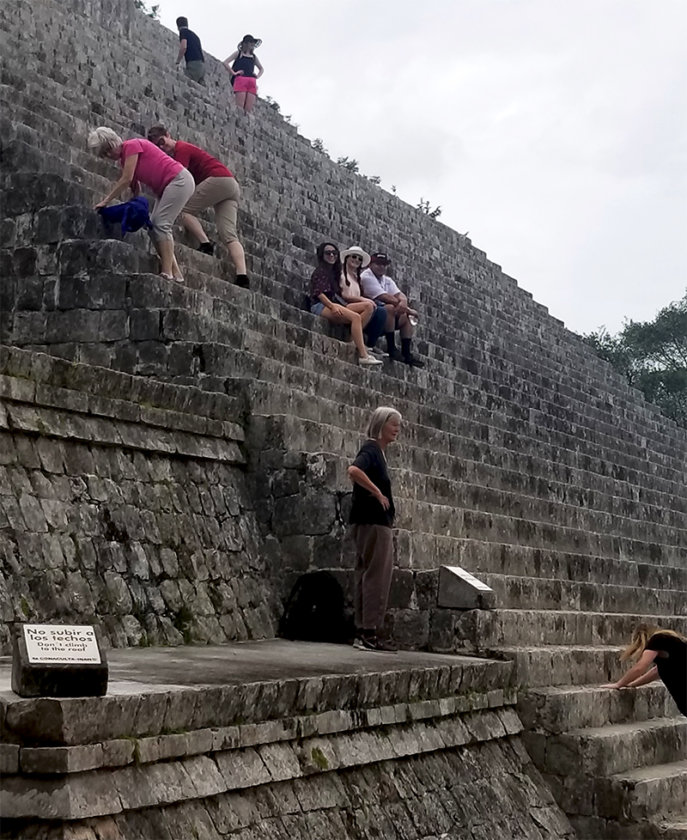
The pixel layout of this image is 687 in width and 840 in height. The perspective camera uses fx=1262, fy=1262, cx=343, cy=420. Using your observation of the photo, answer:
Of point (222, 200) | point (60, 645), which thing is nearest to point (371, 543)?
point (60, 645)

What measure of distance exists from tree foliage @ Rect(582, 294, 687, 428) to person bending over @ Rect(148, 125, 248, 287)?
21236 millimetres

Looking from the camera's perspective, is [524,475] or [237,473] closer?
[237,473]

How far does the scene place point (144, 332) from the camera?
899 centimetres

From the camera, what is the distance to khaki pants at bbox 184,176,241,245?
1125cm

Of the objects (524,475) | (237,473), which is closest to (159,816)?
(237,473)

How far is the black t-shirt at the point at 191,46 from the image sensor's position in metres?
18.9

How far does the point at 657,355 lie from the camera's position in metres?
32.5

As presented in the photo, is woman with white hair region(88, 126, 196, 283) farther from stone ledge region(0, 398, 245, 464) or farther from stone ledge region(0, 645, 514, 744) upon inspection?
stone ledge region(0, 645, 514, 744)

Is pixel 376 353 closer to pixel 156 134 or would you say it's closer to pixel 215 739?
pixel 156 134

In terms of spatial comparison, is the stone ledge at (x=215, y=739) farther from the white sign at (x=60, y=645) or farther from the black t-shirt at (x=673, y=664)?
the black t-shirt at (x=673, y=664)

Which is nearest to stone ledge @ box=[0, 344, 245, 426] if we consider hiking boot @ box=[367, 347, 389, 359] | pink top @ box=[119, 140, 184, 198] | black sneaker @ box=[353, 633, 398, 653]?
black sneaker @ box=[353, 633, 398, 653]

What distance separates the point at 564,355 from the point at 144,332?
13.0 metres

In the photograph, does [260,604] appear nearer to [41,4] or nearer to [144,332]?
[144,332]

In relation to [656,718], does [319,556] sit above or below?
above
